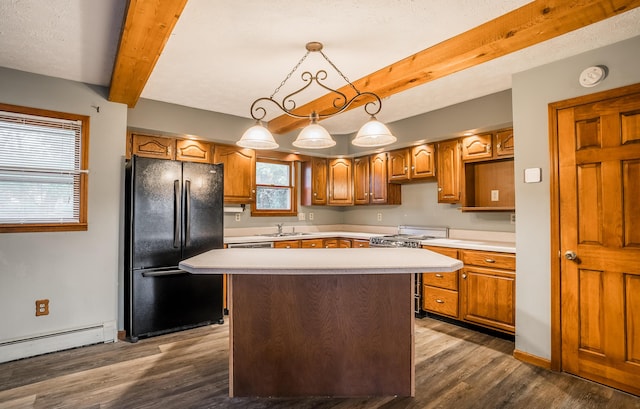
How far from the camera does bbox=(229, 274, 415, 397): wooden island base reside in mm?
2219

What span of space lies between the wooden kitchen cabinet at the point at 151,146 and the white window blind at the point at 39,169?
579mm

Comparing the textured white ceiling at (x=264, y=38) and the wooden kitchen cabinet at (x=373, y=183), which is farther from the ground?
the textured white ceiling at (x=264, y=38)

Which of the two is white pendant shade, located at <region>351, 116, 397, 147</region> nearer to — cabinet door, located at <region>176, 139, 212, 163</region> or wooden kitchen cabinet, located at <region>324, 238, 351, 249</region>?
cabinet door, located at <region>176, 139, 212, 163</region>

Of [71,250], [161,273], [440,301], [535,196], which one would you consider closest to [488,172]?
[535,196]

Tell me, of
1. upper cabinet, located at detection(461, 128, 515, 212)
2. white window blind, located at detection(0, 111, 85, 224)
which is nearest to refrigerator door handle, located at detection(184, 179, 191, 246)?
white window blind, located at detection(0, 111, 85, 224)

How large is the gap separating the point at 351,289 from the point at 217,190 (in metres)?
2.10

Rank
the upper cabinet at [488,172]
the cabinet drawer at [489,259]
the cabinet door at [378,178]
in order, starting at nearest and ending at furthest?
1. the cabinet drawer at [489,259]
2. the upper cabinet at [488,172]
3. the cabinet door at [378,178]

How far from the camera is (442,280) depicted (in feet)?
12.1

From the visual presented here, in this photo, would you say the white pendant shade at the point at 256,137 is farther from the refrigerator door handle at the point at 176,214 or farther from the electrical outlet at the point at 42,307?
the electrical outlet at the point at 42,307

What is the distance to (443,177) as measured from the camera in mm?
4098

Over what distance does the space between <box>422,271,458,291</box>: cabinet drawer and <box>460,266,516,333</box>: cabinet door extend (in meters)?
0.08

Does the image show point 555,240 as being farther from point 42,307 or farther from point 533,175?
point 42,307

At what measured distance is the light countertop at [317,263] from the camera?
1.89 m

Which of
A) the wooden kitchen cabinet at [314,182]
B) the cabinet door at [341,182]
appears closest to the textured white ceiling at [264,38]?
the wooden kitchen cabinet at [314,182]
